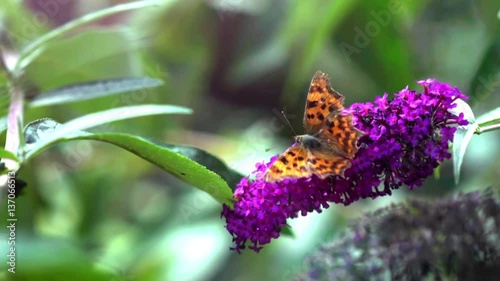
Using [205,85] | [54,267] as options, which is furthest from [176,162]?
[205,85]

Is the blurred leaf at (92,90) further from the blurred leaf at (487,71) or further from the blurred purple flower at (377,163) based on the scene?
the blurred leaf at (487,71)

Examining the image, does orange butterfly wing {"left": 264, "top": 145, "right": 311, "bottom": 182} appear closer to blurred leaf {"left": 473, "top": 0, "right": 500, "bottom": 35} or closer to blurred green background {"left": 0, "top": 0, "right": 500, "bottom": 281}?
blurred green background {"left": 0, "top": 0, "right": 500, "bottom": 281}

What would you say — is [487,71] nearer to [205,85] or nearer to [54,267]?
[54,267]

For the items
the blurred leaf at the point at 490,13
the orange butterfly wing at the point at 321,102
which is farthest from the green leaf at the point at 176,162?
the blurred leaf at the point at 490,13

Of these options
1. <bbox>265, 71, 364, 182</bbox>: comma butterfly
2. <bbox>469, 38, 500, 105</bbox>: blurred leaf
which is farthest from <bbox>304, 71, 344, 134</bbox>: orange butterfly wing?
<bbox>469, 38, 500, 105</bbox>: blurred leaf

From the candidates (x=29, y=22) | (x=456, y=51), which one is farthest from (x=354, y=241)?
(x=29, y=22)
